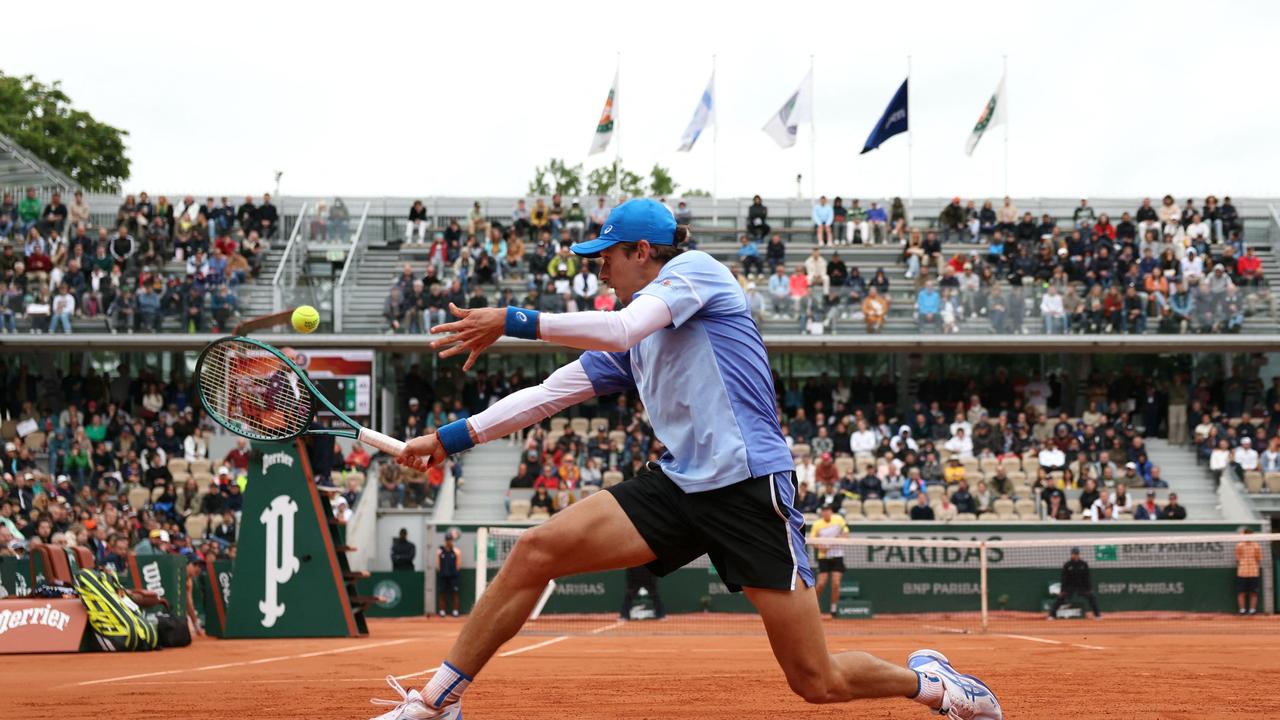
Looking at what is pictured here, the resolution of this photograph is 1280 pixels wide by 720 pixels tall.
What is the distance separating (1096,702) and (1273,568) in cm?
1836

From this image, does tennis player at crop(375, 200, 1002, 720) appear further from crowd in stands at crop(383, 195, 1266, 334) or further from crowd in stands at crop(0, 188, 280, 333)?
crowd in stands at crop(0, 188, 280, 333)

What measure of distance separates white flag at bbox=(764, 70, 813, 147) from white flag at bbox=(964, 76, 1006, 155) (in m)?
4.89

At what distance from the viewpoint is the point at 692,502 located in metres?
5.97

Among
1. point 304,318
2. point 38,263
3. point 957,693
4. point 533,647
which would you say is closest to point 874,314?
point 533,647

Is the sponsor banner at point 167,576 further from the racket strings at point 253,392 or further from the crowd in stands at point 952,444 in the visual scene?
the racket strings at point 253,392

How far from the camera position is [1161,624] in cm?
2319

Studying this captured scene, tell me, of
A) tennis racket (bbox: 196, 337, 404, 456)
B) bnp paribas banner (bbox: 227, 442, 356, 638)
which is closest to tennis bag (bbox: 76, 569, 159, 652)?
bnp paribas banner (bbox: 227, 442, 356, 638)

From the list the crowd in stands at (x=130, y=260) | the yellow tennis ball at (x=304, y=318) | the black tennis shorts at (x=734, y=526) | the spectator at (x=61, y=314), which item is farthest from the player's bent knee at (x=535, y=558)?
the spectator at (x=61, y=314)

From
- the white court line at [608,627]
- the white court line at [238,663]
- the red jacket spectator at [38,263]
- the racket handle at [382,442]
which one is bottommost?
the white court line at [608,627]

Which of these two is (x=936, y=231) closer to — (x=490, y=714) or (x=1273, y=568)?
(x=1273, y=568)

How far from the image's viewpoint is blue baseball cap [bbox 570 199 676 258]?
602 centimetres

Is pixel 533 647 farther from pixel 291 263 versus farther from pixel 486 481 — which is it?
pixel 291 263

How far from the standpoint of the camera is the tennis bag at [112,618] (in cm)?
1616

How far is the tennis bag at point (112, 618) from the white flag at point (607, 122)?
87.9 ft
